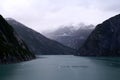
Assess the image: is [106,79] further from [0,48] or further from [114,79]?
[0,48]

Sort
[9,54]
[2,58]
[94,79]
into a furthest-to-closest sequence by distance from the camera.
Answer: [9,54]
[2,58]
[94,79]

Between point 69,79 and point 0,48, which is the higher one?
point 0,48

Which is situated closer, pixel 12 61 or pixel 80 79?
pixel 80 79

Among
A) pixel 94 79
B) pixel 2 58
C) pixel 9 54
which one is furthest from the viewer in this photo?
pixel 9 54

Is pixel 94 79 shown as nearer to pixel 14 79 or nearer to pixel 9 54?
pixel 14 79

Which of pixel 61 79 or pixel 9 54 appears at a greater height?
pixel 9 54

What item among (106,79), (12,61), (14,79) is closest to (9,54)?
(12,61)

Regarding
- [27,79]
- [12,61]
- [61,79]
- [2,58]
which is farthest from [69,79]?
[12,61]

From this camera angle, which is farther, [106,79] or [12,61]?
[12,61]
